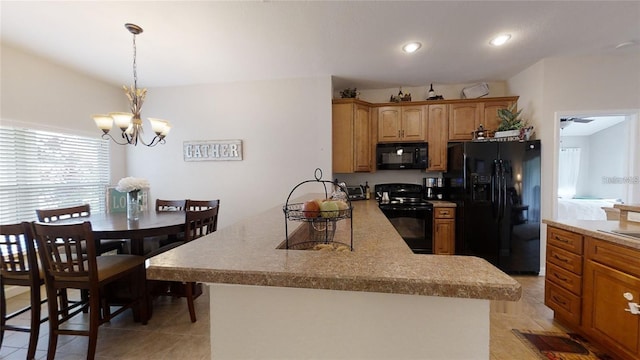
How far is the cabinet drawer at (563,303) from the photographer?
195 centimetres

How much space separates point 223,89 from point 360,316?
3.80m

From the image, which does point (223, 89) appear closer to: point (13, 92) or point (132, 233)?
point (13, 92)

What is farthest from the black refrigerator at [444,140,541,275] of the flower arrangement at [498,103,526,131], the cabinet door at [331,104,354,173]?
the cabinet door at [331,104,354,173]

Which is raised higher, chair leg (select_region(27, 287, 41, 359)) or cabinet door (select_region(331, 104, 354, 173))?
cabinet door (select_region(331, 104, 354, 173))

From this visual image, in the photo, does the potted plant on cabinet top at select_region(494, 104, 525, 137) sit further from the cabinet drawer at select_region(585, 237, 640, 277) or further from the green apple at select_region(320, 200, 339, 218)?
the green apple at select_region(320, 200, 339, 218)

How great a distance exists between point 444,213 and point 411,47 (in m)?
2.08

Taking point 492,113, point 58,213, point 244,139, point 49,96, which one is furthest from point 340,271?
point 49,96

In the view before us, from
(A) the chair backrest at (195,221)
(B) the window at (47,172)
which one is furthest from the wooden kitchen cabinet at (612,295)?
(B) the window at (47,172)

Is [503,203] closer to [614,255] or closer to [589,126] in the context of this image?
[614,255]

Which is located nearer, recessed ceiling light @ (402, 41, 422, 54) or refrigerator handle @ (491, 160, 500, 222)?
recessed ceiling light @ (402, 41, 422, 54)

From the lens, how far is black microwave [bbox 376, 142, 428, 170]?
3.72m

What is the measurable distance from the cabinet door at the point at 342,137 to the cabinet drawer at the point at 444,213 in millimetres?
1263

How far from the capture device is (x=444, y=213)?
344 centimetres

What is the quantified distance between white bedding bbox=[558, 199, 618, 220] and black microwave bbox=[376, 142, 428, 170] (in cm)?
238
